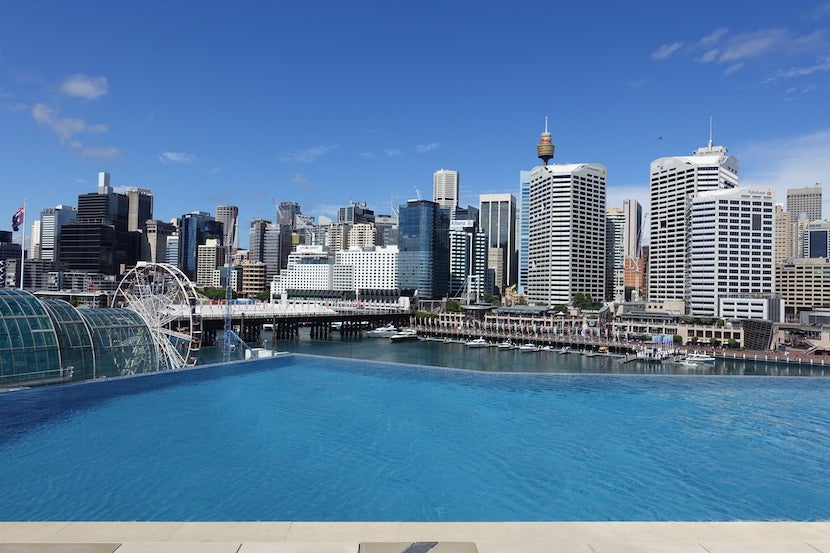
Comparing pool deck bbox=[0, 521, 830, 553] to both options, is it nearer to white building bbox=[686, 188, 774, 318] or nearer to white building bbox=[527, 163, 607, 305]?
white building bbox=[686, 188, 774, 318]

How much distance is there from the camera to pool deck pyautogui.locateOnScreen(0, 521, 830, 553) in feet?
38.0

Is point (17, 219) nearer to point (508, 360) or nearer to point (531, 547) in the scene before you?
point (531, 547)

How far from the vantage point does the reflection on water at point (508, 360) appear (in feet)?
252

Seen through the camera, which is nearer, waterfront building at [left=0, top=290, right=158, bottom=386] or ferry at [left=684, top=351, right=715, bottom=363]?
waterfront building at [left=0, top=290, right=158, bottom=386]

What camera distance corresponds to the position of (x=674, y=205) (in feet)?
468

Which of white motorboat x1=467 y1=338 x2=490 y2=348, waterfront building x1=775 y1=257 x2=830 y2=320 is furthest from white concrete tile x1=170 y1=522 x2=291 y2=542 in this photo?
waterfront building x1=775 y1=257 x2=830 y2=320

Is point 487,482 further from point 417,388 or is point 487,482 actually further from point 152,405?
point 152,405

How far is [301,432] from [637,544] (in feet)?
57.5

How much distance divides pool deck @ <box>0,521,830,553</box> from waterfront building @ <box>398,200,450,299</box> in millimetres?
177339

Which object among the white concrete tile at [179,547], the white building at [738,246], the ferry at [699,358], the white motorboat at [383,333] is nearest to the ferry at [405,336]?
the white motorboat at [383,333]

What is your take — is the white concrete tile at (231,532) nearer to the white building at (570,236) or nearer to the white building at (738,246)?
the white building at (738,246)

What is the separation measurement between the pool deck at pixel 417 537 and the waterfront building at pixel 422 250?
582ft

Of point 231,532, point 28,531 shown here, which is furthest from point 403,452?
point 28,531

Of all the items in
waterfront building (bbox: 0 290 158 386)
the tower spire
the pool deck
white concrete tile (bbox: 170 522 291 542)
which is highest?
the tower spire
